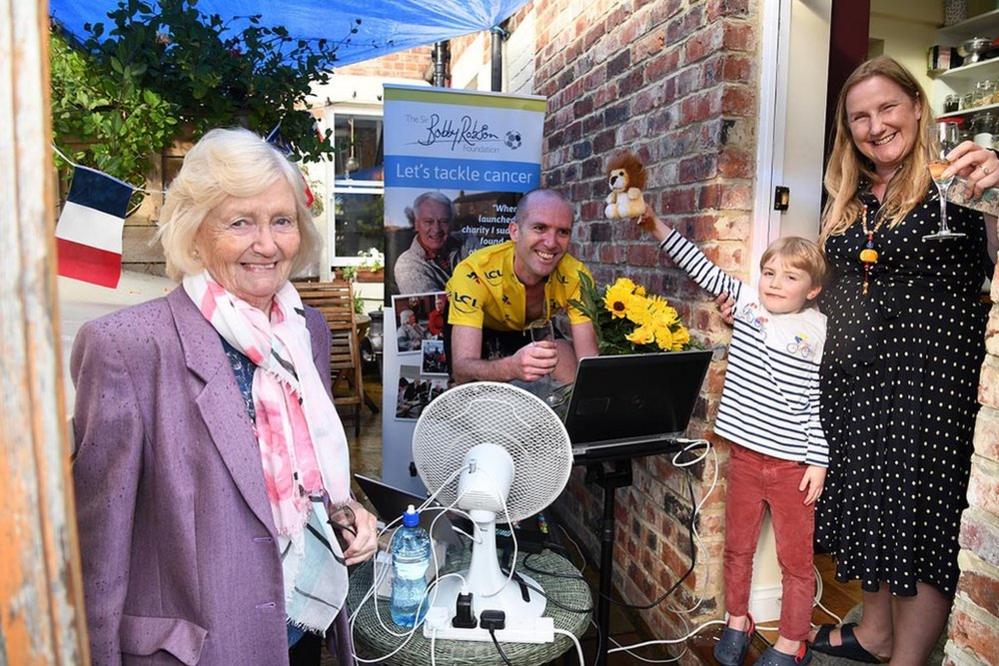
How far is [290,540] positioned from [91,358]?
51 centimetres

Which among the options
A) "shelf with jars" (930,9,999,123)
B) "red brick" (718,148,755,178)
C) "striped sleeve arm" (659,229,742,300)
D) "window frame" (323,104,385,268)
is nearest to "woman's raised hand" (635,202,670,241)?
"striped sleeve arm" (659,229,742,300)

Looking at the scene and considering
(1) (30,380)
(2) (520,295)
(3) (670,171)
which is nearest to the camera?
(1) (30,380)

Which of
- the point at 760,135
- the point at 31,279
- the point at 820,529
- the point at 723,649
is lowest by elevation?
the point at 723,649

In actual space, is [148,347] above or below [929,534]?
above

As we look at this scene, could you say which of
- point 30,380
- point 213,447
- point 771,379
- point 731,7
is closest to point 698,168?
point 731,7

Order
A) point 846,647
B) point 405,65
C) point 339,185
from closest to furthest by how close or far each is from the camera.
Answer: point 846,647
point 339,185
point 405,65

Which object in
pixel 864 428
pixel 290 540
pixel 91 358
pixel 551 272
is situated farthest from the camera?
pixel 551 272

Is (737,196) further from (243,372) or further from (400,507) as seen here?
(243,372)

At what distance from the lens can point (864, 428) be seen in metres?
1.84

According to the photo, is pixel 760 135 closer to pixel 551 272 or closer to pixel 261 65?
pixel 551 272

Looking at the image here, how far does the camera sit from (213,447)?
3.93ft

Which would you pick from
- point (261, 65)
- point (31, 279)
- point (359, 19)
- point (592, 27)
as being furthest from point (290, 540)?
point (359, 19)

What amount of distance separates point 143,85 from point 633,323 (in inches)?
89.3

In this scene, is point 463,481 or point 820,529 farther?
point 820,529
